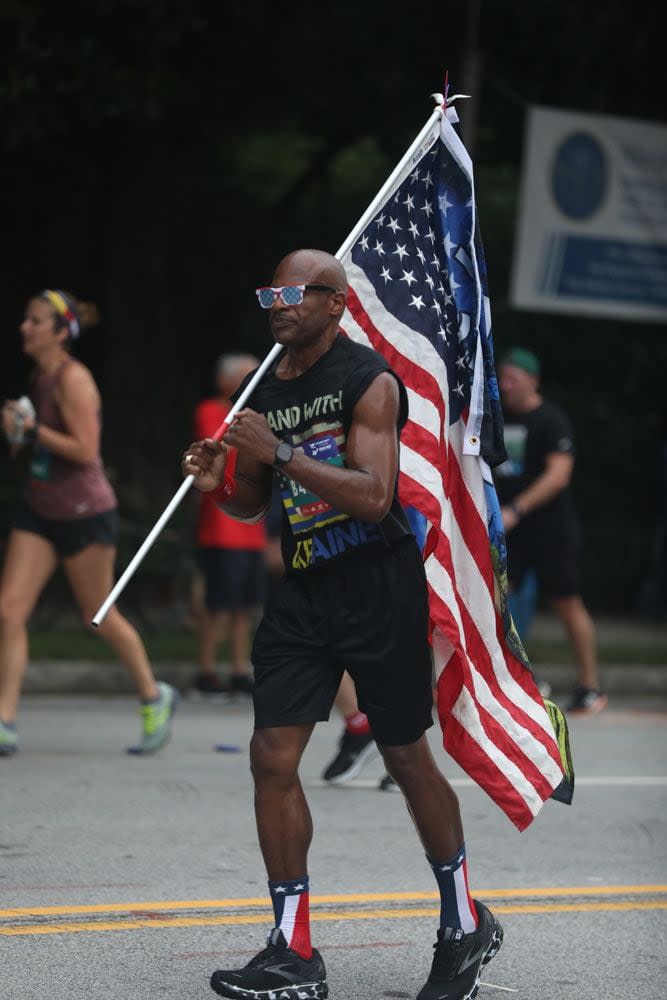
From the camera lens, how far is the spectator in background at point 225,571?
11344 millimetres

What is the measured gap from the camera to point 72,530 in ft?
26.8

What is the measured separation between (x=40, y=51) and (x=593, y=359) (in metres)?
7.48

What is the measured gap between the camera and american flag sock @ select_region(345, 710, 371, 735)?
7777 mm

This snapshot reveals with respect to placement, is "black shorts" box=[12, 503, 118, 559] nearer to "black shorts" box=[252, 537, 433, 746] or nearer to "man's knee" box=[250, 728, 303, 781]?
"black shorts" box=[252, 537, 433, 746]

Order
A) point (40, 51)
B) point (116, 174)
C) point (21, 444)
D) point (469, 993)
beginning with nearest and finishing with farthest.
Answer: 1. point (469, 993)
2. point (21, 444)
3. point (40, 51)
4. point (116, 174)

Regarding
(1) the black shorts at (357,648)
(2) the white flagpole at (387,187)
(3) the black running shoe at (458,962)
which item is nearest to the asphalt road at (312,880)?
(3) the black running shoe at (458,962)

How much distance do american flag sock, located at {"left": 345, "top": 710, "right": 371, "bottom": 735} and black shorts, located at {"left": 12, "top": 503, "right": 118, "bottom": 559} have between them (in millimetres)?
1310

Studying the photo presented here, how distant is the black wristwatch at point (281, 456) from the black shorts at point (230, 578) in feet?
22.6

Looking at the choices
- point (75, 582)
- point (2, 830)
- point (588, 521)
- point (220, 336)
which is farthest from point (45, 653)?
point (588, 521)

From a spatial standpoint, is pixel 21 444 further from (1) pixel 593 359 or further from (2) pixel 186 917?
(1) pixel 593 359

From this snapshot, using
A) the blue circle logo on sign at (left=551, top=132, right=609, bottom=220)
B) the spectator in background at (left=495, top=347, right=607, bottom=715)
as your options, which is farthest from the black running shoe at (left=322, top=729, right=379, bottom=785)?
the blue circle logo on sign at (left=551, top=132, right=609, bottom=220)

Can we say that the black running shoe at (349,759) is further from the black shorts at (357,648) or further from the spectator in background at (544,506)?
the black shorts at (357,648)

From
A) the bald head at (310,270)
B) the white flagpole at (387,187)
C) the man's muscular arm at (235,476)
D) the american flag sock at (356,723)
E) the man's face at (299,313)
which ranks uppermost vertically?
the white flagpole at (387,187)

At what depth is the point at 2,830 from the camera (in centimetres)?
666
